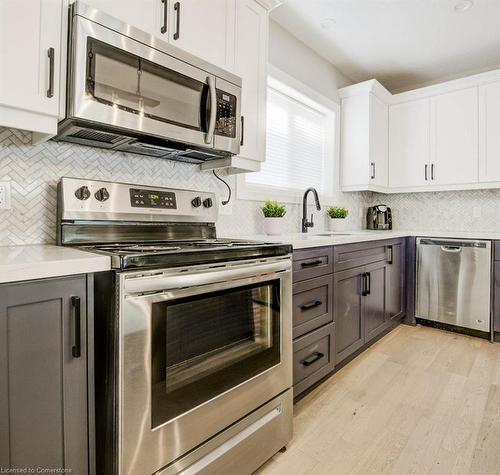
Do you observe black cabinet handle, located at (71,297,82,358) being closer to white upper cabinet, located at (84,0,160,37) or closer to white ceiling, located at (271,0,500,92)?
white upper cabinet, located at (84,0,160,37)

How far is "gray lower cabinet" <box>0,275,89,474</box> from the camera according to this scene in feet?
3.03

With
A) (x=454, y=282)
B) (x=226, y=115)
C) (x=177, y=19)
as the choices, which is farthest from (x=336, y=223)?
(x=177, y=19)

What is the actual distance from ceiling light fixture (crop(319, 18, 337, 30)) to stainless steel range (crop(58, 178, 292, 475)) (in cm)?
198

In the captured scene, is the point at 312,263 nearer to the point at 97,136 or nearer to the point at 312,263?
the point at 312,263

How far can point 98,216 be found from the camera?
155 cm

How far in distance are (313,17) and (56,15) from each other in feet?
6.83

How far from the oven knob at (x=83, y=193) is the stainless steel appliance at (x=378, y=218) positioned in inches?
125

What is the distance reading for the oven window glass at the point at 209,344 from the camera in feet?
3.76

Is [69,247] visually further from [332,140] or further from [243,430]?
[332,140]

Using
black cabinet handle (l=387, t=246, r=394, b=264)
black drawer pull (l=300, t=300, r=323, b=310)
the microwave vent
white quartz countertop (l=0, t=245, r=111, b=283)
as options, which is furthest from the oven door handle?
black cabinet handle (l=387, t=246, r=394, b=264)

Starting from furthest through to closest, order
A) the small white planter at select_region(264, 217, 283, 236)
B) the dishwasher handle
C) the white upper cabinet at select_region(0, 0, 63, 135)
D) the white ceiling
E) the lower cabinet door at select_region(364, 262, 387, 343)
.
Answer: the dishwasher handle
the lower cabinet door at select_region(364, 262, 387, 343)
the white ceiling
the small white planter at select_region(264, 217, 283, 236)
the white upper cabinet at select_region(0, 0, 63, 135)

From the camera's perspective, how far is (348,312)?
242 cm

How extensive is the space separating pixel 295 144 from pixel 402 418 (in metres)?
2.31

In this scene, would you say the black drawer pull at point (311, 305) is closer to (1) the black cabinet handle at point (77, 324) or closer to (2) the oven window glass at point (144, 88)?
(2) the oven window glass at point (144, 88)
